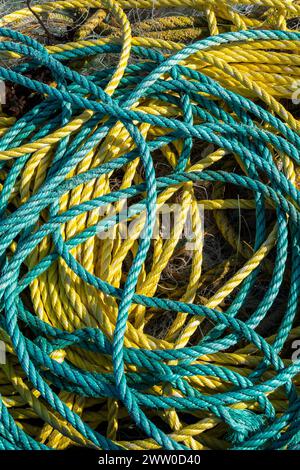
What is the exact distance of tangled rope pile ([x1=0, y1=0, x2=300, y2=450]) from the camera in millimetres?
1773

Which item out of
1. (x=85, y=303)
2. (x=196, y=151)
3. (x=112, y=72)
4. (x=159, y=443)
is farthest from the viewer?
(x=196, y=151)

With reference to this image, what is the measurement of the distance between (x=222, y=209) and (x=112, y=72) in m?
0.57

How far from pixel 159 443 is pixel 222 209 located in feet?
2.61

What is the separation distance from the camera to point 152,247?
2096mm

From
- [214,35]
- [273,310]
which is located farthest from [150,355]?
[214,35]

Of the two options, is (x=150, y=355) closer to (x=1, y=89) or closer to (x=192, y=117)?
Answer: (x=192, y=117)

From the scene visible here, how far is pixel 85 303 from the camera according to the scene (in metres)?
1.88

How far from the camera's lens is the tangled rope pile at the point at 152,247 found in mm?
1773

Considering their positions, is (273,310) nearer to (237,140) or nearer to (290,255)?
(290,255)

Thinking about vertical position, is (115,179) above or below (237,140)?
below

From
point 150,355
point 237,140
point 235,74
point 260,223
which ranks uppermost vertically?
point 235,74

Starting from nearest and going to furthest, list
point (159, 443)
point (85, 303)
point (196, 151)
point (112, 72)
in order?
point (159, 443)
point (85, 303)
point (112, 72)
point (196, 151)

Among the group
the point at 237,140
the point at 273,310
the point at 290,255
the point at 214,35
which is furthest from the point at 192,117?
the point at 273,310

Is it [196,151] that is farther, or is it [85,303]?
[196,151]
